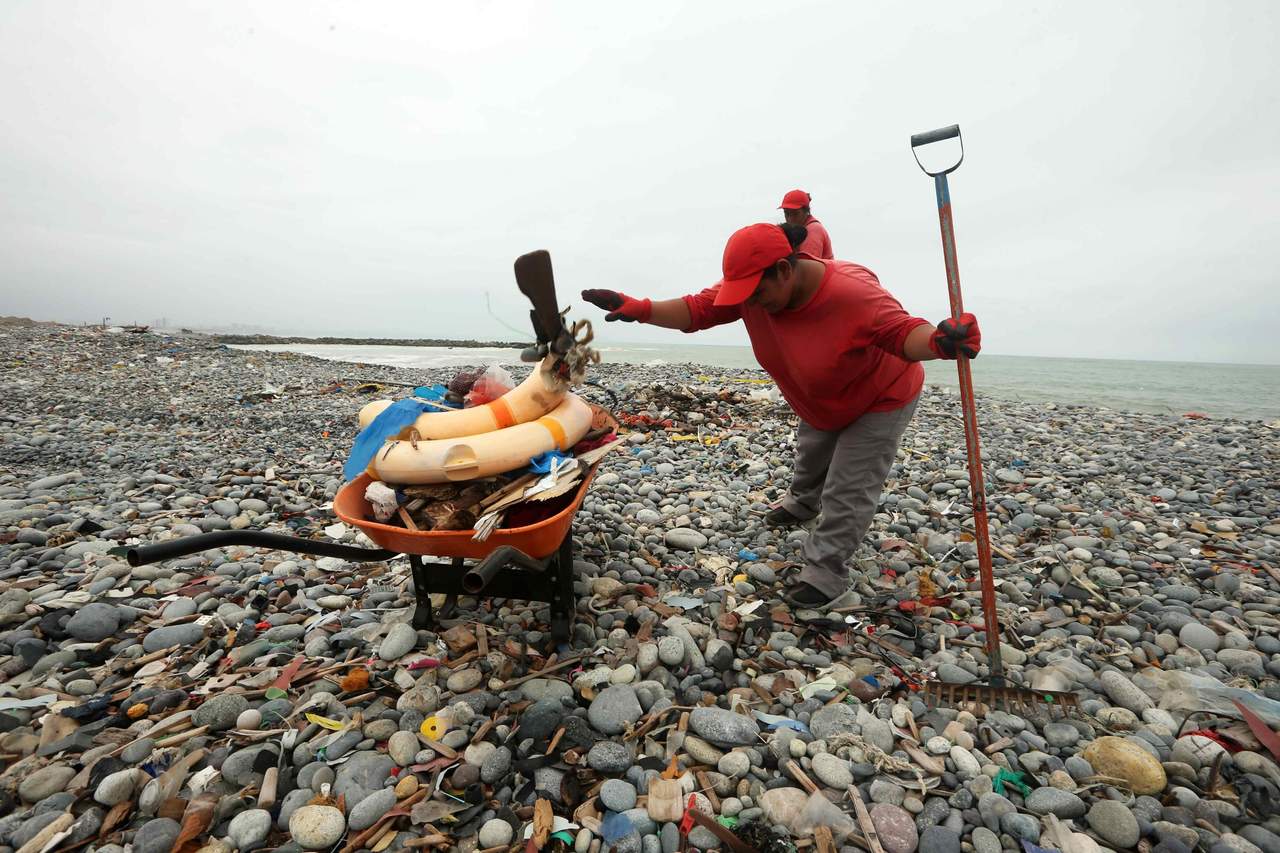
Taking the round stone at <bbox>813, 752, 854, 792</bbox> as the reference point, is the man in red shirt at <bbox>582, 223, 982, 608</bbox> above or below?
above

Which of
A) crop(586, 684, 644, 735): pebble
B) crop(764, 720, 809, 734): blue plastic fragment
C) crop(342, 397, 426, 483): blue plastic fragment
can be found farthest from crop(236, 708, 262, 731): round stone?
crop(764, 720, 809, 734): blue plastic fragment

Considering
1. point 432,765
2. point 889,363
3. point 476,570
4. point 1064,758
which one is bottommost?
point 1064,758

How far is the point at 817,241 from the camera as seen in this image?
422 centimetres

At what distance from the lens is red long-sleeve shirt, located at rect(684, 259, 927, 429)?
2809 mm

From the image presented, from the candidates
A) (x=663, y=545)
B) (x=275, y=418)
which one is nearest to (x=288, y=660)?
(x=663, y=545)

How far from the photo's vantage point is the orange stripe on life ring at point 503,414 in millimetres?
2590

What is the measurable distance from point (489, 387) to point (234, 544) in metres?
1.34

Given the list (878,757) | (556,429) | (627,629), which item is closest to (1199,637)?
(878,757)

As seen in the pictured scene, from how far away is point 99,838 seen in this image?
1.76m

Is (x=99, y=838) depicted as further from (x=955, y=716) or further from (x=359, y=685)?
(x=955, y=716)

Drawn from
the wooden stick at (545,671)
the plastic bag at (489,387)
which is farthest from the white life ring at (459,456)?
the wooden stick at (545,671)

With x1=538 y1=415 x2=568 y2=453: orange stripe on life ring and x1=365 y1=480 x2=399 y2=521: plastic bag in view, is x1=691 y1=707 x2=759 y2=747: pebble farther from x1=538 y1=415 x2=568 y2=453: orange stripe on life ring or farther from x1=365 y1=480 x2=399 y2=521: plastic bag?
x1=365 y1=480 x2=399 y2=521: plastic bag

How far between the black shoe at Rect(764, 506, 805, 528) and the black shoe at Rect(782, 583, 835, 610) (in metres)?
1.08

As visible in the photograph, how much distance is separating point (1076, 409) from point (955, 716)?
14294mm
